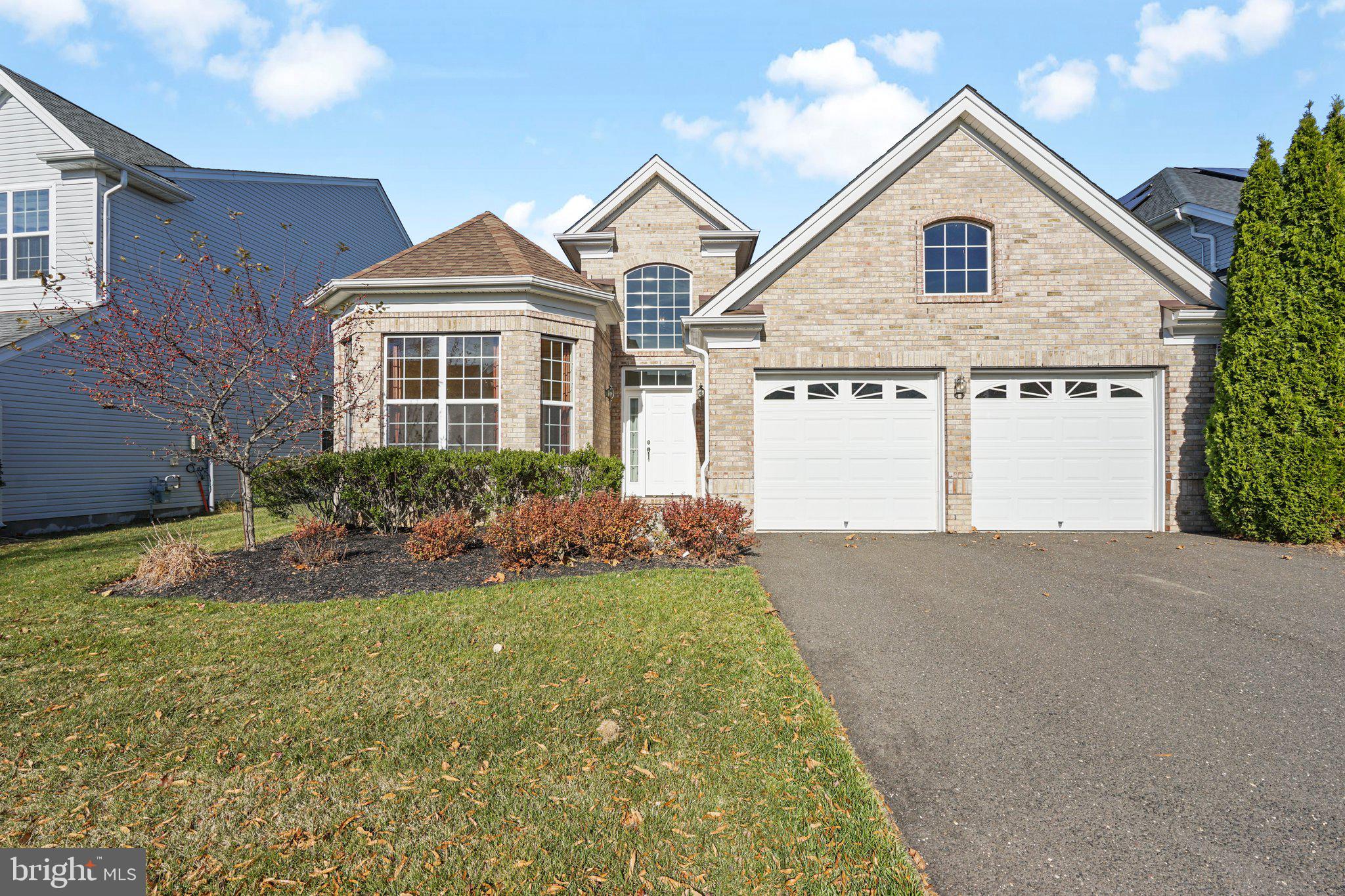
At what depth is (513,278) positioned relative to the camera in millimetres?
10500

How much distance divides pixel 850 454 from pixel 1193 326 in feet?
18.7

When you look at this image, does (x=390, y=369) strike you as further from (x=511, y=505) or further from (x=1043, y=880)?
(x=1043, y=880)

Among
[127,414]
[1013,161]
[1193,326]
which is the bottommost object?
[127,414]

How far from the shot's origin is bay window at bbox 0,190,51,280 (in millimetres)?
13031

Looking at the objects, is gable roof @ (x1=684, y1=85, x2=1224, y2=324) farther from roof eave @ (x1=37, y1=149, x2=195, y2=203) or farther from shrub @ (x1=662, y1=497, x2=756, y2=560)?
roof eave @ (x1=37, y1=149, x2=195, y2=203)

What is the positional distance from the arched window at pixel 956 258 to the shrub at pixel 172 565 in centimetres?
1083

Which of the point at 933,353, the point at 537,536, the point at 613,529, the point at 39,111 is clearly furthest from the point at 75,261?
the point at 933,353

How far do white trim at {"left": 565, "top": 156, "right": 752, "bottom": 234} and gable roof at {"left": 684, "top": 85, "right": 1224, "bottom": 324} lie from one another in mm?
4807

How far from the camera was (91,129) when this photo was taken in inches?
548

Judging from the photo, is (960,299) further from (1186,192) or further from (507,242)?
(1186,192)

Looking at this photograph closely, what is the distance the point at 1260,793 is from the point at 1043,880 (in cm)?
149

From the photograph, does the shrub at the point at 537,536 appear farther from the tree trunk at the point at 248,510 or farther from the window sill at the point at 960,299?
the window sill at the point at 960,299

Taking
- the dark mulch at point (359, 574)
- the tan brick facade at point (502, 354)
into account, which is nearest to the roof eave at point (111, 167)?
the tan brick facade at point (502, 354)

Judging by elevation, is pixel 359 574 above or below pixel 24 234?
below
